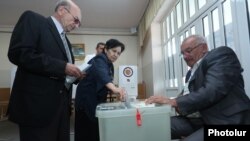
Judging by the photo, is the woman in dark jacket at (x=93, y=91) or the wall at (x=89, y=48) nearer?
the woman in dark jacket at (x=93, y=91)

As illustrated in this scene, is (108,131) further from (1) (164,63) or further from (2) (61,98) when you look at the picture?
(1) (164,63)

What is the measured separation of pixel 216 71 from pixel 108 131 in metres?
0.60

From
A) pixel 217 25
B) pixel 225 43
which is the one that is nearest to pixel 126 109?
pixel 225 43

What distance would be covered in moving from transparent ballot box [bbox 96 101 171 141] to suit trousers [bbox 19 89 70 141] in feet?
0.81

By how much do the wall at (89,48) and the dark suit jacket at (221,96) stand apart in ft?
16.3

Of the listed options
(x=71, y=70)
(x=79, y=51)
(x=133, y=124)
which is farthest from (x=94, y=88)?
(x=79, y=51)

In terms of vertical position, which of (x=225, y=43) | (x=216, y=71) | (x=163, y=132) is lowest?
(x=163, y=132)

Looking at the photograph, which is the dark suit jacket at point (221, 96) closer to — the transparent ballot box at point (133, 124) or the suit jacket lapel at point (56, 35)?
the transparent ballot box at point (133, 124)

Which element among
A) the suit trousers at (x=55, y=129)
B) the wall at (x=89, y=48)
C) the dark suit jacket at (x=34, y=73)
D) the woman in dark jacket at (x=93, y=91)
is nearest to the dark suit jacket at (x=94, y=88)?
the woman in dark jacket at (x=93, y=91)

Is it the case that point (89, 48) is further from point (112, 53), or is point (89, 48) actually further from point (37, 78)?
point (37, 78)

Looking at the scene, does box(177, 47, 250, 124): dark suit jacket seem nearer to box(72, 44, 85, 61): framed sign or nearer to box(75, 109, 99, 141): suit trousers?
box(75, 109, 99, 141): suit trousers

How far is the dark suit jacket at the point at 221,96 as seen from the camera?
1.05 m

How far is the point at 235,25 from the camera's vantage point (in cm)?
173

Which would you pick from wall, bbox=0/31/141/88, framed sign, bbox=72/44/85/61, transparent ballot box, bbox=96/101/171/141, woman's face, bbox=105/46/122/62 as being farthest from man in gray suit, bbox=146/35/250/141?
framed sign, bbox=72/44/85/61
